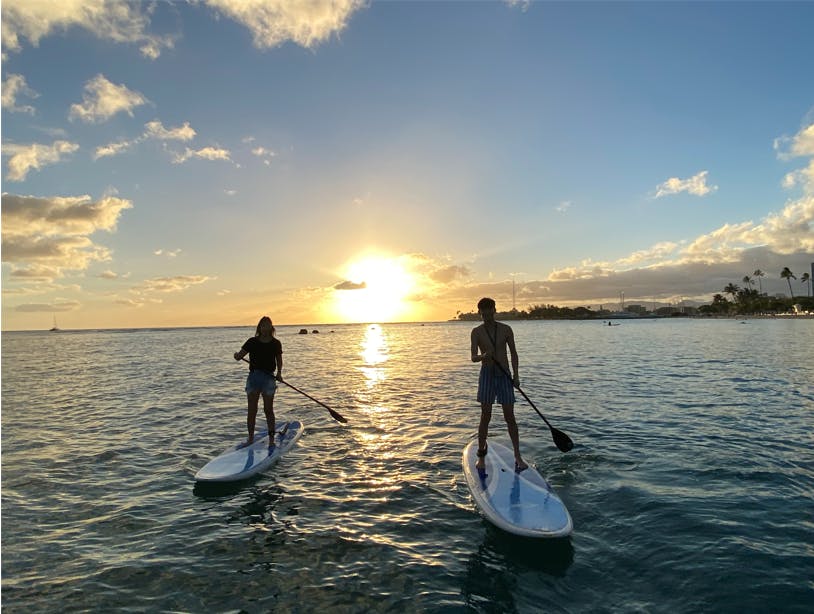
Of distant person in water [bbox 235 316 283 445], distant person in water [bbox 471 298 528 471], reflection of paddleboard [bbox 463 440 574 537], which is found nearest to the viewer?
reflection of paddleboard [bbox 463 440 574 537]

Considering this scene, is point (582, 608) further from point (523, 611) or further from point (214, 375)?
point (214, 375)

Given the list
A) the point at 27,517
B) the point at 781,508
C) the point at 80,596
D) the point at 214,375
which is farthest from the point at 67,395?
the point at 781,508

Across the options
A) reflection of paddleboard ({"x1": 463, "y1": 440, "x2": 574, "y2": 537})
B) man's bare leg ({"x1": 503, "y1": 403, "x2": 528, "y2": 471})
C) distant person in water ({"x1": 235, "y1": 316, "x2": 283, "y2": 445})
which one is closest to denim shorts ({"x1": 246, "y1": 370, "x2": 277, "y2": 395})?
distant person in water ({"x1": 235, "y1": 316, "x2": 283, "y2": 445})

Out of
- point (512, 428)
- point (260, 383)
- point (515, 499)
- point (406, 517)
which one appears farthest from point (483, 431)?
point (260, 383)

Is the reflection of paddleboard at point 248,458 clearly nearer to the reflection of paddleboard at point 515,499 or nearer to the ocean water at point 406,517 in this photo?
the ocean water at point 406,517

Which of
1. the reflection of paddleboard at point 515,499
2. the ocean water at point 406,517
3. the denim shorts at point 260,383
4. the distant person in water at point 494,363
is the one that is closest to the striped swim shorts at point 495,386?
the distant person in water at point 494,363

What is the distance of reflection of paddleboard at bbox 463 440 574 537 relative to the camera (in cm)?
702

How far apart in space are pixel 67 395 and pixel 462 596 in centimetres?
2710

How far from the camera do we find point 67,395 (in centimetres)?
2467

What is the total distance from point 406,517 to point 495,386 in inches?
119

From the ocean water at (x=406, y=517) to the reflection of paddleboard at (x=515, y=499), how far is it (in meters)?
0.29

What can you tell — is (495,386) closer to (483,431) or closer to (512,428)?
(512,428)

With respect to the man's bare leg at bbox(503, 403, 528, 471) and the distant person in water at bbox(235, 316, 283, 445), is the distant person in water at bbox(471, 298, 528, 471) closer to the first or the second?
the man's bare leg at bbox(503, 403, 528, 471)

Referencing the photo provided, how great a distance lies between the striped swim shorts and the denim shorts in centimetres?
537
